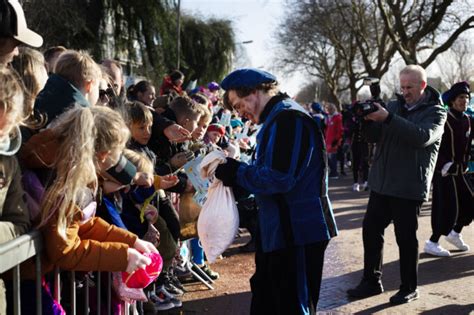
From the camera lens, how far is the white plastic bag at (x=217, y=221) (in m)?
3.51

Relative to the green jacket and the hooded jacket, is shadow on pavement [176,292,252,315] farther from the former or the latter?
the green jacket

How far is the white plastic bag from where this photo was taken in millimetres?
3514

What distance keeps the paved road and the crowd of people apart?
201 millimetres

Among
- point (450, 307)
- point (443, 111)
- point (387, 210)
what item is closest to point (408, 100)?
point (443, 111)

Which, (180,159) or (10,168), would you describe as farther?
(180,159)

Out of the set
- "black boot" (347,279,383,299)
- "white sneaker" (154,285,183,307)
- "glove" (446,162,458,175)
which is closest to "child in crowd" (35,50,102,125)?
"white sneaker" (154,285,183,307)

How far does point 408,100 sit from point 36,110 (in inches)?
144

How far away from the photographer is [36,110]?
3084 mm

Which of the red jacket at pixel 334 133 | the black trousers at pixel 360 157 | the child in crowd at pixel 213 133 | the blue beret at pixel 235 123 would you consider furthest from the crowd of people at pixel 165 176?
the red jacket at pixel 334 133

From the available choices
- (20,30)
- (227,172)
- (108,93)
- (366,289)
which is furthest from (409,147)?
(20,30)

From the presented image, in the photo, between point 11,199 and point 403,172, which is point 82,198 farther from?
point 403,172

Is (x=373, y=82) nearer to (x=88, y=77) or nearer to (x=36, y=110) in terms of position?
(x=88, y=77)

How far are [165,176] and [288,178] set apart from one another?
1045 millimetres

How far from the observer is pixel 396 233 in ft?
17.2
